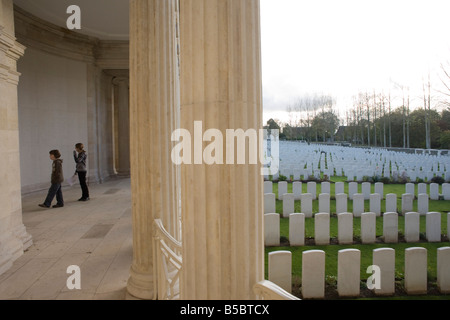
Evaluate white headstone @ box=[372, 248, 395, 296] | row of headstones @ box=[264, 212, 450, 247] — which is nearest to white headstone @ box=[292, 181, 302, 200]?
row of headstones @ box=[264, 212, 450, 247]

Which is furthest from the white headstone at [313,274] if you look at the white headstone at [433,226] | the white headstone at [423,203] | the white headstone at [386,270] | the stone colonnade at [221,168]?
the white headstone at [423,203]

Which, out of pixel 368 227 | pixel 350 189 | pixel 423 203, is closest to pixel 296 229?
pixel 368 227

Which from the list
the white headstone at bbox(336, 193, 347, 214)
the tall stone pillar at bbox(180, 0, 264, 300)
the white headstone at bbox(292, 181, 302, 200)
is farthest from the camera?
the white headstone at bbox(292, 181, 302, 200)

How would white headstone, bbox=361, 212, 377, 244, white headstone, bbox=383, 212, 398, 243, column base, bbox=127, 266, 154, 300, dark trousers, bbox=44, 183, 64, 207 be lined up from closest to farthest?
column base, bbox=127, 266, 154, 300
white headstone, bbox=361, 212, 377, 244
white headstone, bbox=383, 212, 398, 243
dark trousers, bbox=44, 183, 64, 207

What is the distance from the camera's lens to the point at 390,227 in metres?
7.43

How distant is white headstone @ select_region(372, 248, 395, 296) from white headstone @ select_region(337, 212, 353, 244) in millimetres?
2027

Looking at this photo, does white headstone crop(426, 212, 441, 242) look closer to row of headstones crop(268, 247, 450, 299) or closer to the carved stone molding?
row of headstones crop(268, 247, 450, 299)

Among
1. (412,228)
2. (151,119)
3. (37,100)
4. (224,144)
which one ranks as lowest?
(412,228)

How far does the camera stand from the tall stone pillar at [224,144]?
2148 millimetres

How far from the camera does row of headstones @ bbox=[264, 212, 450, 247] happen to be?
7164mm

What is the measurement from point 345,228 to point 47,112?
12.7m

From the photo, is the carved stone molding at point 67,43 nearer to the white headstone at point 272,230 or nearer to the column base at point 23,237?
the column base at point 23,237

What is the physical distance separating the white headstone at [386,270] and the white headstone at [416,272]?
26 centimetres

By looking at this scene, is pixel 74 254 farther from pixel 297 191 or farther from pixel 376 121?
pixel 376 121
